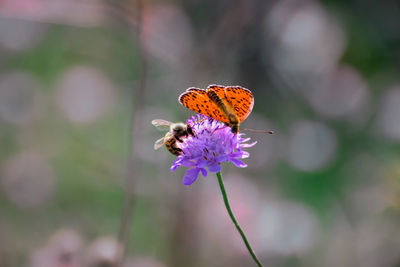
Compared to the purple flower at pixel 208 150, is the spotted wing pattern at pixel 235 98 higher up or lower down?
higher up

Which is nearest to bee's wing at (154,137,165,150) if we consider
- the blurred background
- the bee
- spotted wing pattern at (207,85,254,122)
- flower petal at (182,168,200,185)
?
the bee

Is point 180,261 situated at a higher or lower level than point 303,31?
lower

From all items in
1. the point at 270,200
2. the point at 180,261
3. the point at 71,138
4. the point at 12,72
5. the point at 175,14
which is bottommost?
the point at 180,261

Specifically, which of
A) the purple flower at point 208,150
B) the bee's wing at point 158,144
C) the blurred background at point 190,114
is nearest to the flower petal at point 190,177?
the purple flower at point 208,150

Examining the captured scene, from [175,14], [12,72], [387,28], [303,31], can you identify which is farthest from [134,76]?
[387,28]

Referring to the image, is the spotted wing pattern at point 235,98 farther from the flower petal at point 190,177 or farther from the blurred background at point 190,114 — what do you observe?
the blurred background at point 190,114

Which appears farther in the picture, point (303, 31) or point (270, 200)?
point (303, 31)

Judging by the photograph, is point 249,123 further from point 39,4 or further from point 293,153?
point 39,4
